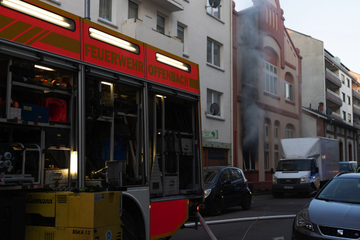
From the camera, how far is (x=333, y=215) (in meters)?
6.56

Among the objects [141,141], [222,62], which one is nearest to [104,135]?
[141,141]

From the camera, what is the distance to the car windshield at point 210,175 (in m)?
13.5

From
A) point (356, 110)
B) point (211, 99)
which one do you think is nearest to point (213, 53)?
point (211, 99)

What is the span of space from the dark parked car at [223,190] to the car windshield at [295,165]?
7.26 metres

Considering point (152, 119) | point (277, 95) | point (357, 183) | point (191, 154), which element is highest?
point (277, 95)

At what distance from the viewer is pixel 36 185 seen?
15.0 feet

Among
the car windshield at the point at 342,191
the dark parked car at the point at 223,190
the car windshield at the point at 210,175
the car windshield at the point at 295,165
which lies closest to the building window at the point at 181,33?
the car windshield at the point at 295,165

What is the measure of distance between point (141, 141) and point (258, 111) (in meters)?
22.2

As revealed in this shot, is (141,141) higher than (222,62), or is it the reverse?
(222,62)

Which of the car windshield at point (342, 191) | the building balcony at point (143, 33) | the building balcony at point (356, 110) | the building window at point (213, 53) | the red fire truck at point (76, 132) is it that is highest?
the building balcony at point (356, 110)

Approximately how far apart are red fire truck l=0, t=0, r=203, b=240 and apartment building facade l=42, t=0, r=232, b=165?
987cm

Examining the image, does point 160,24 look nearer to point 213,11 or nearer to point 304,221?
point 213,11

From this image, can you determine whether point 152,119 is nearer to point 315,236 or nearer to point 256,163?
point 315,236

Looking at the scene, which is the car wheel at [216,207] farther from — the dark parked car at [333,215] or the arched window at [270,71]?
the arched window at [270,71]
